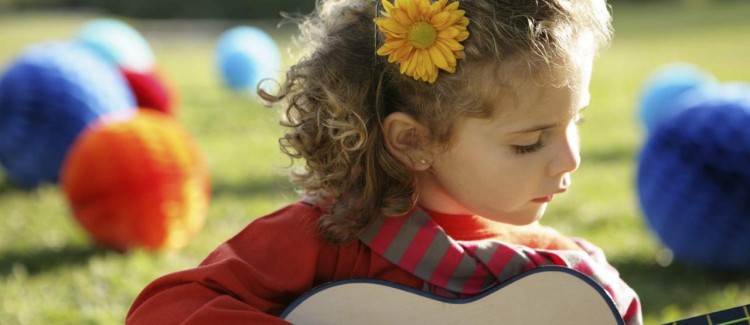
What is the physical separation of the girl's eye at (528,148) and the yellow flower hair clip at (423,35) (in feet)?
0.78

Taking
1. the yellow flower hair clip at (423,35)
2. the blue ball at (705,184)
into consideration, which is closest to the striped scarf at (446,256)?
the yellow flower hair clip at (423,35)

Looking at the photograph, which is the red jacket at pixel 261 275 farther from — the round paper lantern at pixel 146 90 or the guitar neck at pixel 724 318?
the round paper lantern at pixel 146 90

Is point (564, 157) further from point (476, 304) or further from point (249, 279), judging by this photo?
point (249, 279)

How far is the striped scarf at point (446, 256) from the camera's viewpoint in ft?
7.53

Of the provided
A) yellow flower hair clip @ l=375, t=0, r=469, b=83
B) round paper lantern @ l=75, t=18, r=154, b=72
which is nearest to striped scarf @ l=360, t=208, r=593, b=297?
yellow flower hair clip @ l=375, t=0, r=469, b=83

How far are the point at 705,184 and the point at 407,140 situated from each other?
2423 millimetres

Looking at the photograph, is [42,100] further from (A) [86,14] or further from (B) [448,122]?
(A) [86,14]

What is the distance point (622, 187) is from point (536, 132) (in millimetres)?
4370

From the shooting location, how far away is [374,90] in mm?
2338

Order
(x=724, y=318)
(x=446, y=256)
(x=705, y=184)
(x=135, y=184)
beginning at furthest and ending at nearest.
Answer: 1. (x=135, y=184)
2. (x=705, y=184)
3. (x=446, y=256)
4. (x=724, y=318)

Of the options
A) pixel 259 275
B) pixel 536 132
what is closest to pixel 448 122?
pixel 536 132

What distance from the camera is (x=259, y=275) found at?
2.23m

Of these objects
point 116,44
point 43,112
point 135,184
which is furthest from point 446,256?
point 116,44

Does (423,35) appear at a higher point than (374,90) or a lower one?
higher
